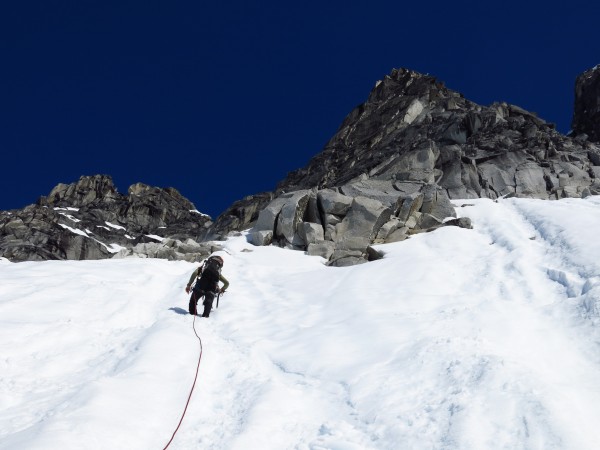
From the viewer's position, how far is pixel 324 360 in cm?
900

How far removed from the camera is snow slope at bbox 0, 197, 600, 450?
632 centimetres

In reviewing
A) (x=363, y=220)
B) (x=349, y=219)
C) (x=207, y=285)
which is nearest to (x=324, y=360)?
(x=207, y=285)

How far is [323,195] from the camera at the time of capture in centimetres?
3212

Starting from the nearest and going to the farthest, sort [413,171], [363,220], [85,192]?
1. [363,220]
2. [413,171]
3. [85,192]

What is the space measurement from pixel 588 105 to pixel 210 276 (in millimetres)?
89525

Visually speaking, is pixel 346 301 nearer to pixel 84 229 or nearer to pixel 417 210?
pixel 417 210

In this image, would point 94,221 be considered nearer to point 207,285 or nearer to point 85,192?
point 85,192

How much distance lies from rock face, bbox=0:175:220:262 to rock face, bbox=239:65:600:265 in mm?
19350

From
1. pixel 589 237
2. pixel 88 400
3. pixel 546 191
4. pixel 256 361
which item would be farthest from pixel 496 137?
pixel 88 400

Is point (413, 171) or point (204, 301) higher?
point (413, 171)

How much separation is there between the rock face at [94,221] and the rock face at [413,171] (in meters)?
19.4

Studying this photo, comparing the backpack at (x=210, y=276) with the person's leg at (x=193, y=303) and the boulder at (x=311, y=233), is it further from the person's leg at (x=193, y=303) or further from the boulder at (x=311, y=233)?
the boulder at (x=311, y=233)

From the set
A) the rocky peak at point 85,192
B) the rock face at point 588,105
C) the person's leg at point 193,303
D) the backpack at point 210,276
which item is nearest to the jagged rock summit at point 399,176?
A: the rock face at point 588,105

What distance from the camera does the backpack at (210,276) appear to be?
14016 mm
